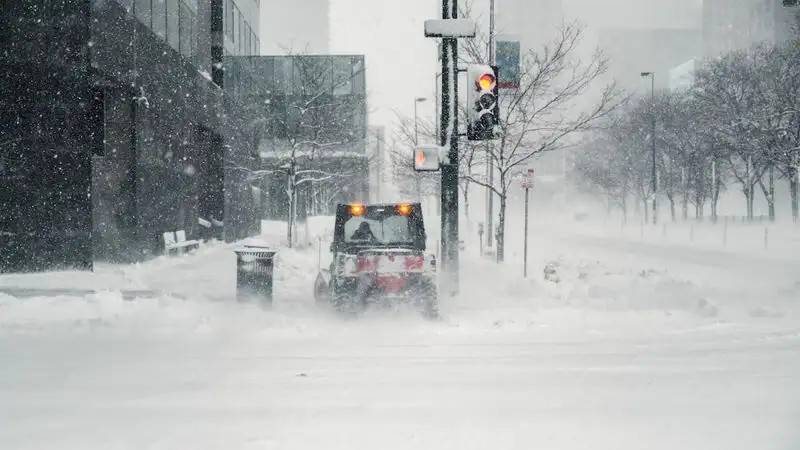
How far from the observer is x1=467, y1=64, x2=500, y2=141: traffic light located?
39.0ft

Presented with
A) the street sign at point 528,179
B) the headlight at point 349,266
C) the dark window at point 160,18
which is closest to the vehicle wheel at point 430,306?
the headlight at point 349,266

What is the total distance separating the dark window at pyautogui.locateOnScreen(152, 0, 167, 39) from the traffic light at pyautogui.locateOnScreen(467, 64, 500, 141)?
15686 mm

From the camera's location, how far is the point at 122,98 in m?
19.6

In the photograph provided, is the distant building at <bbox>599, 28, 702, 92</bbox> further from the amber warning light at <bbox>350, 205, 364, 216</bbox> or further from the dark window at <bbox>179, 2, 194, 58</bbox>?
the amber warning light at <bbox>350, 205, 364, 216</bbox>

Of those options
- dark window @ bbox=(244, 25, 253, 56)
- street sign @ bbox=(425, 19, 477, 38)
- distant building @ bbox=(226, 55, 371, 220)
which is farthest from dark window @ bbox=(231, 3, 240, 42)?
street sign @ bbox=(425, 19, 477, 38)

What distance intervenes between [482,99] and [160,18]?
16.8 metres

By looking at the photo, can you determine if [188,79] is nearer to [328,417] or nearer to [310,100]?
[310,100]

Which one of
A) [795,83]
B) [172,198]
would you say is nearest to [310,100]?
[172,198]

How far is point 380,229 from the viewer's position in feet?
41.4

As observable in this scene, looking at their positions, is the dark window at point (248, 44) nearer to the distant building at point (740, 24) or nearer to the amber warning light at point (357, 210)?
the amber warning light at point (357, 210)

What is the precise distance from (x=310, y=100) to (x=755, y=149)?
27.2 metres

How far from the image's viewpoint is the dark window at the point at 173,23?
25.6 metres

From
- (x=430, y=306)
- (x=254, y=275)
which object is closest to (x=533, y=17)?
(x=254, y=275)

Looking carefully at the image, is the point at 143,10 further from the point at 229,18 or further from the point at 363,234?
the point at 363,234
